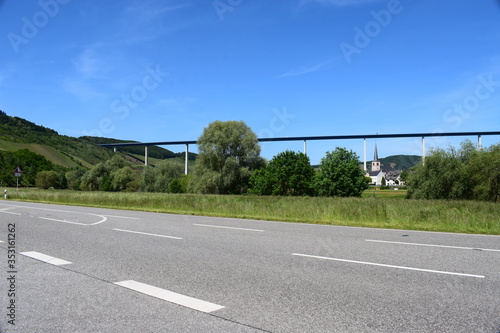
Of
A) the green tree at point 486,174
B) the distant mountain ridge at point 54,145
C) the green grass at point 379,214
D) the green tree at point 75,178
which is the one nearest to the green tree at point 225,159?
the green tree at point 486,174

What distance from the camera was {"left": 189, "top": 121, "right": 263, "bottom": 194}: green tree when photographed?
202ft

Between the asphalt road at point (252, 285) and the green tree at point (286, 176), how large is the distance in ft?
169

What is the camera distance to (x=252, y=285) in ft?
17.1

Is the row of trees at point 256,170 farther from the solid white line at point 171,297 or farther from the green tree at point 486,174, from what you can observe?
the solid white line at point 171,297

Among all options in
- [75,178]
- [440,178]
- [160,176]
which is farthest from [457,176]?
[75,178]

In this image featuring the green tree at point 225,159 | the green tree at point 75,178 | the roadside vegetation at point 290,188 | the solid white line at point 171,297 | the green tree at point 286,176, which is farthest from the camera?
the green tree at point 75,178

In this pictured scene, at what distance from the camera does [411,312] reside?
13.4 feet

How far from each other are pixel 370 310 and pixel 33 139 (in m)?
185

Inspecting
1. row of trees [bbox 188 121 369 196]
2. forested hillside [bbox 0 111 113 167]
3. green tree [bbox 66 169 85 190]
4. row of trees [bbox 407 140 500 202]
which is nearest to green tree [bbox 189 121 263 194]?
row of trees [bbox 188 121 369 196]

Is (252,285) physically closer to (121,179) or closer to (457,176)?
(457,176)

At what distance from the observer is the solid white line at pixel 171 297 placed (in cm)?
428

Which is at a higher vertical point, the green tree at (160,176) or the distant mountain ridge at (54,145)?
the distant mountain ridge at (54,145)

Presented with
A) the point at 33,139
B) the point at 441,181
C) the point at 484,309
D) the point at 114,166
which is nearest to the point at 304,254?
the point at 484,309

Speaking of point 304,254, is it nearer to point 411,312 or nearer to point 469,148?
point 411,312
